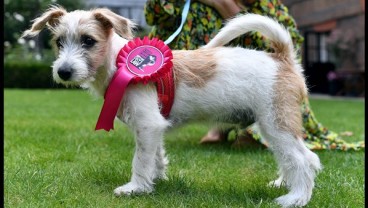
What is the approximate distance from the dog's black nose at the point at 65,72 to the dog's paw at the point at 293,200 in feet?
4.54

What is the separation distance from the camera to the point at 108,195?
3.14 m

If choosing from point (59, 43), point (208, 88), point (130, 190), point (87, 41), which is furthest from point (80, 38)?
point (130, 190)

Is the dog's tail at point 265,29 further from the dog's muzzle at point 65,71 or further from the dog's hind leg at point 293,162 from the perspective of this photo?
the dog's muzzle at point 65,71

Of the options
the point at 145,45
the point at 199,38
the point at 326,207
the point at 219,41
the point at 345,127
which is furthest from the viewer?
the point at 345,127

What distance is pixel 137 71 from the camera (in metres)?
3.14

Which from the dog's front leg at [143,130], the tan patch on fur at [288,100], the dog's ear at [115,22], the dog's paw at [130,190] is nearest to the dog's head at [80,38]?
the dog's ear at [115,22]

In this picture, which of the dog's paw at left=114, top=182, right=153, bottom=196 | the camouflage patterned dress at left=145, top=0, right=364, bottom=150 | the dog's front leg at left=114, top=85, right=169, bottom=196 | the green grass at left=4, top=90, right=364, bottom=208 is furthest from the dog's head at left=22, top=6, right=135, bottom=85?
the camouflage patterned dress at left=145, top=0, right=364, bottom=150

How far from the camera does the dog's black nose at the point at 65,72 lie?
2.89 meters

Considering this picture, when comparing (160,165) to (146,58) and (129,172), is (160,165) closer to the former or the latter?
(129,172)

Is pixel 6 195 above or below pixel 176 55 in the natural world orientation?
below

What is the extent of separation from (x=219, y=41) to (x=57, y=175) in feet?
4.59

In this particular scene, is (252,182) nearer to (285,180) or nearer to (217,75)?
(285,180)

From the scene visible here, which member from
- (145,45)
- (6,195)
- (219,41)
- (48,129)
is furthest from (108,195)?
(48,129)

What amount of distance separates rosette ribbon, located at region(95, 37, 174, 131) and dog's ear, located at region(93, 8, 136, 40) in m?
0.08
